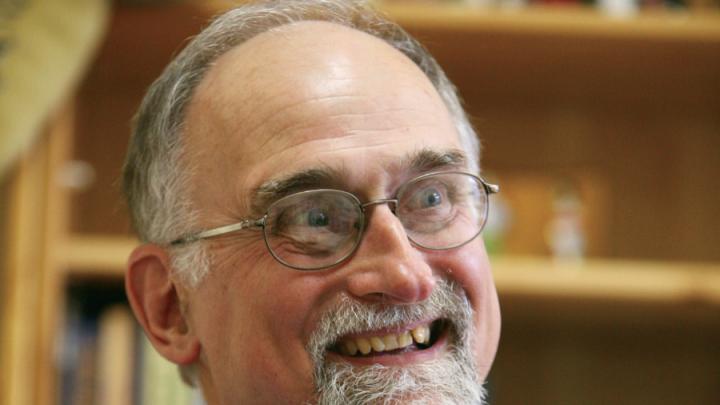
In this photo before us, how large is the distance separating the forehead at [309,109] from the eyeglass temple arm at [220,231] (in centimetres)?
4

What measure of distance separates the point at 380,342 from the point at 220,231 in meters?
0.21

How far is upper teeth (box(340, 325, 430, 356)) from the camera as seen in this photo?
3.50 feet

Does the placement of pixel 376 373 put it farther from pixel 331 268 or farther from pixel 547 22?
pixel 547 22

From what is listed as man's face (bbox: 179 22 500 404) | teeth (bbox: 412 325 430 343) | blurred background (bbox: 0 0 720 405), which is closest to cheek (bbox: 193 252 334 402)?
man's face (bbox: 179 22 500 404)

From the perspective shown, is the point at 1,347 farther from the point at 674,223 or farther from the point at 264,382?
the point at 674,223

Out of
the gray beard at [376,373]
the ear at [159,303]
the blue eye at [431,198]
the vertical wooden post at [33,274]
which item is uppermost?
the blue eye at [431,198]

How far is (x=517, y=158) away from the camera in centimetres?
224

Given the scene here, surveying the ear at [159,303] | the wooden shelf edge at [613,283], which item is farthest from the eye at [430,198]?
the wooden shelf edge at [613,283]

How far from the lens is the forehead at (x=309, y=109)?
110 centimetres

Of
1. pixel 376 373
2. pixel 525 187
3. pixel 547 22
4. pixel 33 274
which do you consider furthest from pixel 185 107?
pixel 525 187

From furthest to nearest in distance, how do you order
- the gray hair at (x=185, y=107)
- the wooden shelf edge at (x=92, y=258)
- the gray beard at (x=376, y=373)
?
the wooden shelf edge at (x=92, y=258), the gray hair at (x=185, y=107), the gray beard at (x=376, y=373)

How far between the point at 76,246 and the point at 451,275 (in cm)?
101

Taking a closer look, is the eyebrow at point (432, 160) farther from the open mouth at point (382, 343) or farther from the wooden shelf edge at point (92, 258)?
the wooden shelf edge at point (92, 258)

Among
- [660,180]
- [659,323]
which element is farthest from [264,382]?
[660,180]
